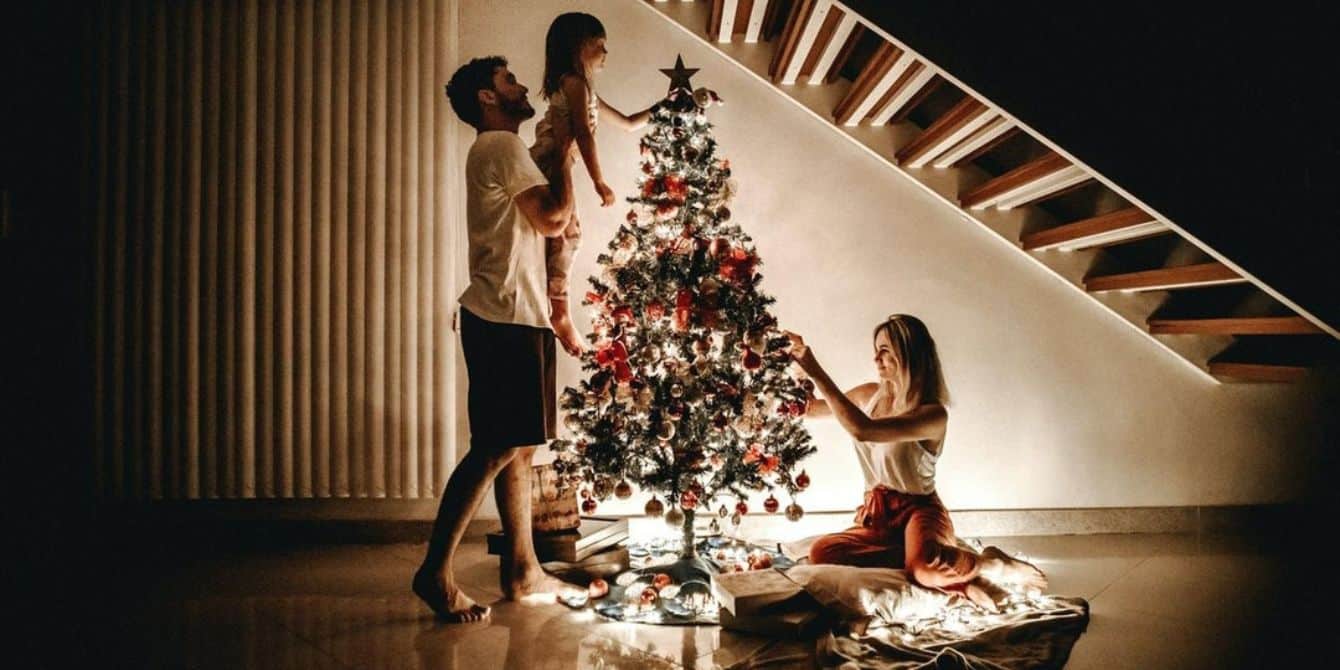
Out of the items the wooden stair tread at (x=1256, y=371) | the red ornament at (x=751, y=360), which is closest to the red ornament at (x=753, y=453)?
the red ornament at (x=751, y=360)

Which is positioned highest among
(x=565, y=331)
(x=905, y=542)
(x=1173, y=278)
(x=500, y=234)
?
(x=500, y=234)

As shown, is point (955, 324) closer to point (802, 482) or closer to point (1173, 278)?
point (1173, 278)

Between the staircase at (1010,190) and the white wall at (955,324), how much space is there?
4.0 inches

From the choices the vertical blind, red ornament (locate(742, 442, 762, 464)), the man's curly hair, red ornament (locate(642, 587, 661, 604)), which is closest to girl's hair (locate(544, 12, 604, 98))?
the man's curly hair

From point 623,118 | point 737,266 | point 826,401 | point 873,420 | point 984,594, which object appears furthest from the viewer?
point 623,118

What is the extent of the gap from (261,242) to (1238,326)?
3.58 meters

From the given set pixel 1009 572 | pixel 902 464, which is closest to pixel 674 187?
pixel 902 464

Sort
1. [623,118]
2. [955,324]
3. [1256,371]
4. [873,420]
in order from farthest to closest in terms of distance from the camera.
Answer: [955,324], [1256,371], [623,118], [873,420]

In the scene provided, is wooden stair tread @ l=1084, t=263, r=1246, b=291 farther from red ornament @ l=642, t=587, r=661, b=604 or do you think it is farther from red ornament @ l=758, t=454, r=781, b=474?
red ornament @ l=642, t=587, r=661, b=604

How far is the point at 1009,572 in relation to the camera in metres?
2.48

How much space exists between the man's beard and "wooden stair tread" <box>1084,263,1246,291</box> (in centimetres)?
211

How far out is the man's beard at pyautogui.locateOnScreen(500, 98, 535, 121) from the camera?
94.4 inches

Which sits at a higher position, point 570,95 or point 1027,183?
point 570,95

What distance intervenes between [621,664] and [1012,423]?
213 centimetres
